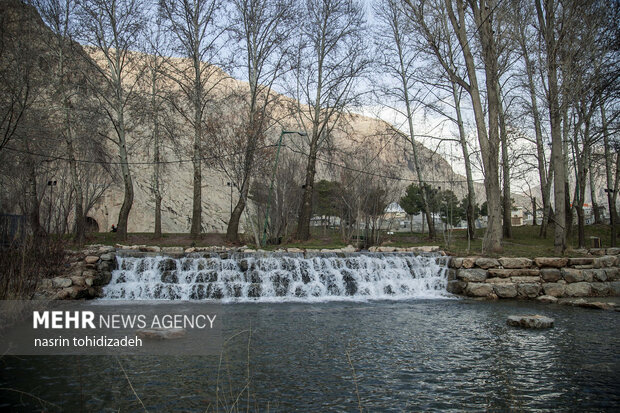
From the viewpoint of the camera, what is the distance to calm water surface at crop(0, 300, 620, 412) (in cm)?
462

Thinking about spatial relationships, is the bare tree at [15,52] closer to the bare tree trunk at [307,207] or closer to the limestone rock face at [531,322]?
the limestone rock face at [531,322]

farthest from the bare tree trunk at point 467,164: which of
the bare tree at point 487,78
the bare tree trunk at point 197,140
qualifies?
the bare tree trunk at point 197,140

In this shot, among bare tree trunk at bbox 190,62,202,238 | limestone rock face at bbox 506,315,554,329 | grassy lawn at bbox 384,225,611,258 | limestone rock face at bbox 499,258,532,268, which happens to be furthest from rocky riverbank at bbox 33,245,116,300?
limestone rock face at bbox 499,258,532,268

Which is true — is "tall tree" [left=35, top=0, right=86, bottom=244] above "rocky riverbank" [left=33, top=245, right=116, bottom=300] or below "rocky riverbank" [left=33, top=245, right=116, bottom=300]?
above

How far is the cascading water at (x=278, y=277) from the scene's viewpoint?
12406 millimetres

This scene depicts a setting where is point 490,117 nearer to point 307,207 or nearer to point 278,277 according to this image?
point 278,277

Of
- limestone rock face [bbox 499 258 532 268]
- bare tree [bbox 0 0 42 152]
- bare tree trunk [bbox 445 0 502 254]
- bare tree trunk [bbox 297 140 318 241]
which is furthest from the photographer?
bare tree trunk [bbox 297 140 318 241]

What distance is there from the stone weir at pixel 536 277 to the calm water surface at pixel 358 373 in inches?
150

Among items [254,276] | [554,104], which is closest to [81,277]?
[254,276]

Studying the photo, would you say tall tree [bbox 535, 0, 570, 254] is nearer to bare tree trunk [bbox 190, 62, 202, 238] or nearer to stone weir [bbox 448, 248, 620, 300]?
stone weir [bbox 448, 248, 620, 300]

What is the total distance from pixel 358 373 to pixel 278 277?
768 cm

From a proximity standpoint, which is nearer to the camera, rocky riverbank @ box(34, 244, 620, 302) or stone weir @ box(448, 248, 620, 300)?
rocky riverbank @ box(34, 244, 620, 302)

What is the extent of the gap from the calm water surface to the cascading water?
4.04 metres

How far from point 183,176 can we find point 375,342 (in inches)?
1708
